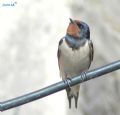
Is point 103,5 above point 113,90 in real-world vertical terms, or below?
above

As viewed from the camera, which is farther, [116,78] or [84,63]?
[116,78]

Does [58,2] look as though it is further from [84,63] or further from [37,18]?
[84,63]

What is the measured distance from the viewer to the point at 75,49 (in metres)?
1.06

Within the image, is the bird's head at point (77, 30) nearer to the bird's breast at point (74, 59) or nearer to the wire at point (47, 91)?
the bird's breast at point (74, 59)

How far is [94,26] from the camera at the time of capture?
1.24 metres

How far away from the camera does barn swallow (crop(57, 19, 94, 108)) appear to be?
1.07m

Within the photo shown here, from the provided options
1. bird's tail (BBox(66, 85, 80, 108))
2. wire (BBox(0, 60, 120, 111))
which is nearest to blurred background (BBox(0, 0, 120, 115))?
bird's tail (BBox(66, 85, 80, 108))

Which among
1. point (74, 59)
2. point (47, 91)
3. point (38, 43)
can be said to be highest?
point (38, 43)

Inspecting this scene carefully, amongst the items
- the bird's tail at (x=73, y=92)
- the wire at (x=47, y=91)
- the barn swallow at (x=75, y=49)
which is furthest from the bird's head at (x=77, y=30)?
the wire at (x=47, y=91)

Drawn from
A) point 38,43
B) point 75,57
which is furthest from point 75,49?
point 38,43

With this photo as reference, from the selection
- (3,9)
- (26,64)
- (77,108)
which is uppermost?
(3,9)

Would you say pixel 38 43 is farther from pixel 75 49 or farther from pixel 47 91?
pixel 47 91

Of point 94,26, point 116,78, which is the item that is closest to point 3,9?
point 94,26

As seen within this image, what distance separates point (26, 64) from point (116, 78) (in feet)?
0.78
